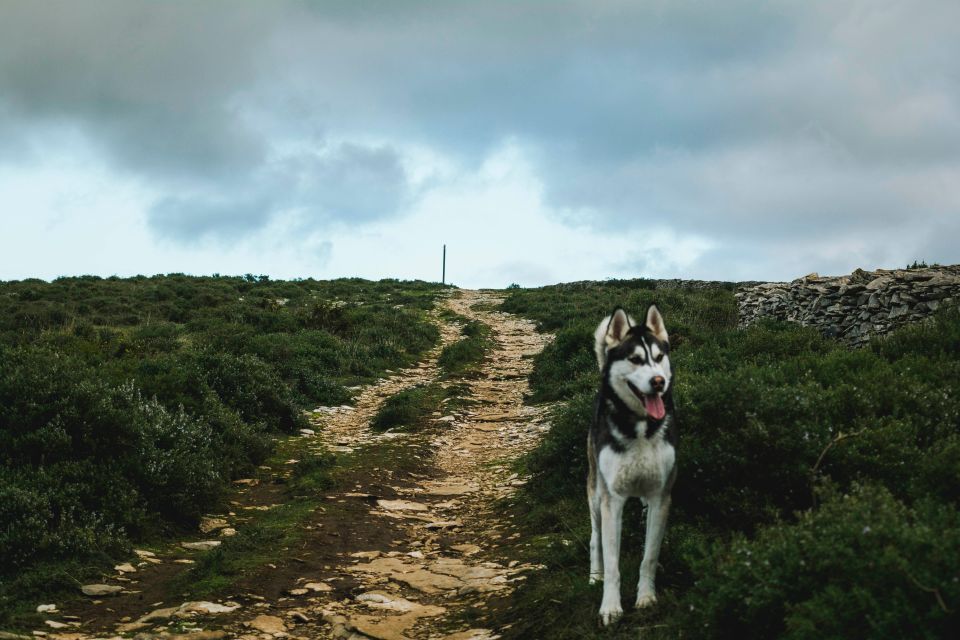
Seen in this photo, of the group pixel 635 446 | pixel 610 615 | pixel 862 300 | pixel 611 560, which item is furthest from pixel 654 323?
pixel 862 300

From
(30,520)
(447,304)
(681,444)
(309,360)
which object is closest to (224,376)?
(309,360)

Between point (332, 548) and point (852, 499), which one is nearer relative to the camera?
point (852, 499)

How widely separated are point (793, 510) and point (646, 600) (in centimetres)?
173

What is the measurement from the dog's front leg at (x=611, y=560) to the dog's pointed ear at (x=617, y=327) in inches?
47.9

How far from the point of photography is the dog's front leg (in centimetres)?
517

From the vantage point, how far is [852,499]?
4.79 metres

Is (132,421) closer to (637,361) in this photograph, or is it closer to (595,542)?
(595,542)

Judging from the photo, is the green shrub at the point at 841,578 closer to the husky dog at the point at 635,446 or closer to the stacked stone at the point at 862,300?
the husky dog at the point at 635,446

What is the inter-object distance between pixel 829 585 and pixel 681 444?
3.25m

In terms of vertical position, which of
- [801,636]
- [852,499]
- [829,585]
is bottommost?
[801,636]

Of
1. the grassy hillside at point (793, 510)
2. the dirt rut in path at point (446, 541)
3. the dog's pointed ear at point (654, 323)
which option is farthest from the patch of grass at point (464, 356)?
the dog's pointed ear at point (654, 323)

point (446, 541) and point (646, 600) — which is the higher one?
point (646, 600)

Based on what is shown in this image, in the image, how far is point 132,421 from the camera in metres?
9.34

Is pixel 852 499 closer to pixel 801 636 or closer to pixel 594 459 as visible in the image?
pixel 801 636
